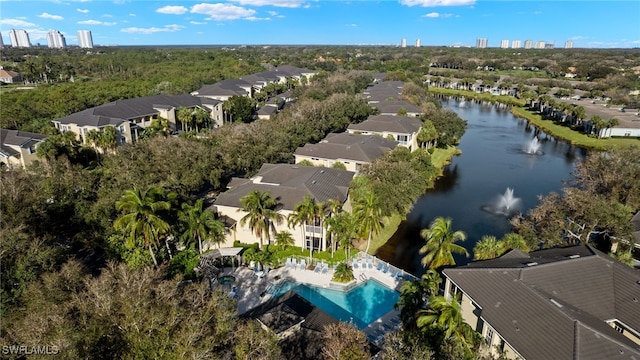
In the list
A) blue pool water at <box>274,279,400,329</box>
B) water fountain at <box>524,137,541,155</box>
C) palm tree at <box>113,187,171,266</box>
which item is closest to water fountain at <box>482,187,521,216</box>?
blue pool water at <box>274,279,400,329</box>

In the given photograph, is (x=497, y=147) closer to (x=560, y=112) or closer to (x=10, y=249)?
(x=560, y=112)

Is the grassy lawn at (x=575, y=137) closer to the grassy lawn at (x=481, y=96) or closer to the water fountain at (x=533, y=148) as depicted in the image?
the water fountain at (x=533, y=148)

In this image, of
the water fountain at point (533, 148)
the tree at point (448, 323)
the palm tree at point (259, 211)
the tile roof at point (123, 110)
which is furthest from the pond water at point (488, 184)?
the tile roof at point (123, 110)

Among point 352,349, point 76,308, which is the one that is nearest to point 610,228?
point 352,349

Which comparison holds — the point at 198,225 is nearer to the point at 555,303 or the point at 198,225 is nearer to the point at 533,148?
the point at 555,303

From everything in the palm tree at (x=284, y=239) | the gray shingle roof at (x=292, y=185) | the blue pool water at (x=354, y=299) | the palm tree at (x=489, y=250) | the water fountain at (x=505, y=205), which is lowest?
the water fountain at (x=505, y=205)

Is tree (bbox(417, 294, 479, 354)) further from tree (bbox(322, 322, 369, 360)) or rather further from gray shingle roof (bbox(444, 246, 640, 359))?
tree (bbox(322, 322, 369, 360))
